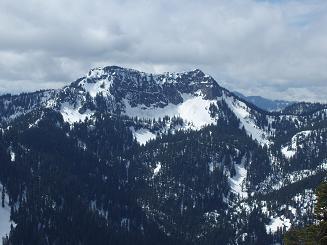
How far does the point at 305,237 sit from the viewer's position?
36500mm

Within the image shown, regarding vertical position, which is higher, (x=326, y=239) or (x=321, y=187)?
(x=321, y=187)

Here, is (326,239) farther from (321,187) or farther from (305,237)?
(321,187)

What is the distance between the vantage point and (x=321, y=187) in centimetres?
3531

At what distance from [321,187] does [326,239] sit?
381 cm

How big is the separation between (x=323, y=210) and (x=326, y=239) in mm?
2056

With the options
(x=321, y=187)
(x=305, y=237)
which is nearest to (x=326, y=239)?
(x=305, y=237)

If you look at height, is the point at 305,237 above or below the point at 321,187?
Result: below

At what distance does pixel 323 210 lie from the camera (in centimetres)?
3588

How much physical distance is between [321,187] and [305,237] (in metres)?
4.08

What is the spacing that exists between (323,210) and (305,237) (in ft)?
8.05

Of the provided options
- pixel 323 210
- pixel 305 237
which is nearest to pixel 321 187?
pixel 323 210
